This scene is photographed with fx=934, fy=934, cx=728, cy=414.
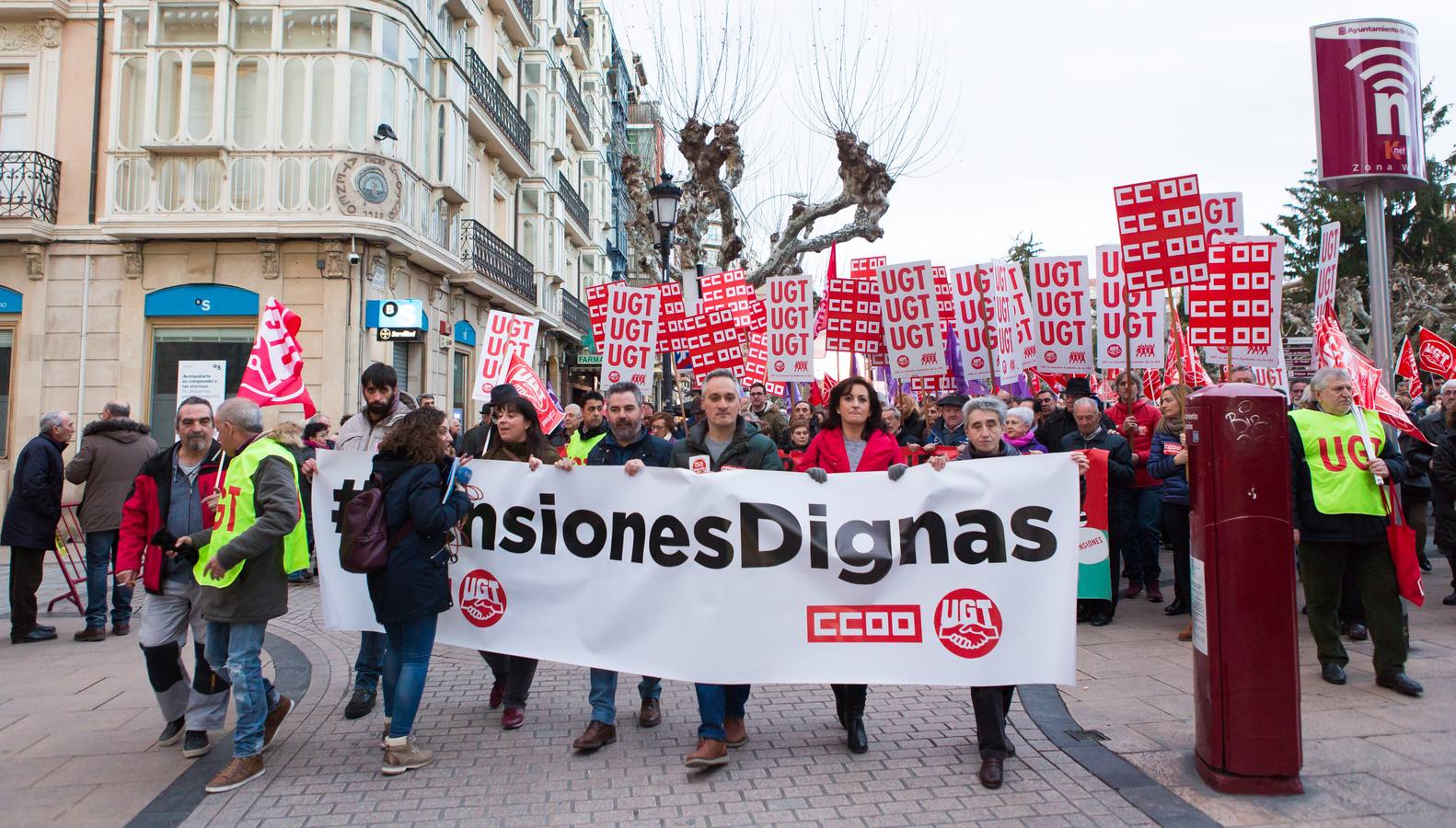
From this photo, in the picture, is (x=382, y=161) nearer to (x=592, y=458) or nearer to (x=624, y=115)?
(x=592, y=458)

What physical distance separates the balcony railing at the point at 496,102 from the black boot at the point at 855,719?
20.0 m

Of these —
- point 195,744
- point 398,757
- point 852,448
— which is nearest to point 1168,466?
point 852,448

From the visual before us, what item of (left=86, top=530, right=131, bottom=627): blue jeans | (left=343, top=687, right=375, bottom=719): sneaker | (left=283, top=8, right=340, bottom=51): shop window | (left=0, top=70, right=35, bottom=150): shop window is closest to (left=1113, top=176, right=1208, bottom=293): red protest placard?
(left=343, top=687, right=375, bottom=719): sneaker

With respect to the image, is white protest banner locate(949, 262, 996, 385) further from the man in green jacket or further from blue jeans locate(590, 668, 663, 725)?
blue jeans locate(590, 668, 663, 725)

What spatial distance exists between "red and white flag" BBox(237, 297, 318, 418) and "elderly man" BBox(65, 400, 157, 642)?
1.70m

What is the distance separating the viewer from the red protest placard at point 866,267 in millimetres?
12953

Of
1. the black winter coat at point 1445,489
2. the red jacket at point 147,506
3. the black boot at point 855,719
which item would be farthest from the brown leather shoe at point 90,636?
the black winter coat at point 1445,489

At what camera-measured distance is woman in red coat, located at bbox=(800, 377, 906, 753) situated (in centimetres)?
469

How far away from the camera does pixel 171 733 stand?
4887mm

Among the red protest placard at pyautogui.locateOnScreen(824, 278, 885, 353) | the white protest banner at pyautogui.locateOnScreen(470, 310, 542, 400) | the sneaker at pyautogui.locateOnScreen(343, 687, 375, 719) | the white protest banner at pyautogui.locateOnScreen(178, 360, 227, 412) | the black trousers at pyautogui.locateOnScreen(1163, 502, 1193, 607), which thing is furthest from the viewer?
the white protest banner at pyautogui.locateOnScreen(178, 360, 227, 412)

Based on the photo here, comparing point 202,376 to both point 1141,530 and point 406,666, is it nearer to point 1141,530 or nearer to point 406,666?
point 406,666

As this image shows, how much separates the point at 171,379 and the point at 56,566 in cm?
611

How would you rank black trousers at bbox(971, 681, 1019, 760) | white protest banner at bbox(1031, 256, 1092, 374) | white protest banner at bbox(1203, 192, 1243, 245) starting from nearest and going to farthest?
1. black trousers at bbox(971, 681, 1019, 760)
2. white protest banner at bbox(1203, 192, 1243, 245)
3. white protest banner at bbox(1031, 256, 1092, 374)

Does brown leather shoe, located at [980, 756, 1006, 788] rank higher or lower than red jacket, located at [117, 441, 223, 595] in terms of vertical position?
lower
